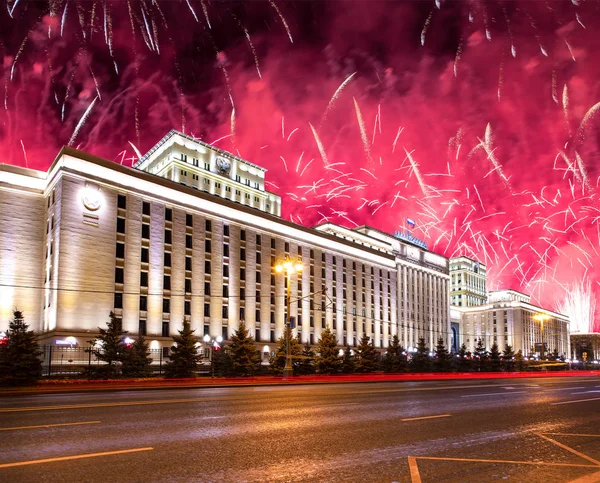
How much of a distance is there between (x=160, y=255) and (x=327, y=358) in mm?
23811

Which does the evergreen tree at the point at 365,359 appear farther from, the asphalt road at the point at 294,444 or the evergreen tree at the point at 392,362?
the asphalt road at the point at 294,444

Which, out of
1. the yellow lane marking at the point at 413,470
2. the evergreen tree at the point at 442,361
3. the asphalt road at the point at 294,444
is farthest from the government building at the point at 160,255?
the yellow lane marking at the point at 413,470

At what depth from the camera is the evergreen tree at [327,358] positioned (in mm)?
45250

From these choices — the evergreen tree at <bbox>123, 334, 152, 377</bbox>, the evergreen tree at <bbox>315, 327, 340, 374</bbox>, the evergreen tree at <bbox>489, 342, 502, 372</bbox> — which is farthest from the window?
the evergreen tree at <bbox>489, 342, 502, 372</bbox>

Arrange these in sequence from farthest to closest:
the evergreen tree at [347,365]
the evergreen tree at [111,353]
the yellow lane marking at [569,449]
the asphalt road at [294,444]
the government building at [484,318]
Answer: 1. the government building at [484,318]
2. the evergreen tree at [347,365]
3. the evergreen tree at [111,353]
4. the yellow lane marking at [569,449]
5. the asphalt road at [294,444]

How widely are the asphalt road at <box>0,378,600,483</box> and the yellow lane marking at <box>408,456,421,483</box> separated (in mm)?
12

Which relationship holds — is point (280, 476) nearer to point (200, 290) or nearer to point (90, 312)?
point (90, 312)

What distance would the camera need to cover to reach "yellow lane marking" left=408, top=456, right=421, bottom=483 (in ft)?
20.2

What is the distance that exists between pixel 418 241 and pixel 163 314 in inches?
3123

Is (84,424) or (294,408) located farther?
(294,408)

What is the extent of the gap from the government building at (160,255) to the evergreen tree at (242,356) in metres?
8.21

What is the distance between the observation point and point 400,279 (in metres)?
109

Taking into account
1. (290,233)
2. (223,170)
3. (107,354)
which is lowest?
(107,354)

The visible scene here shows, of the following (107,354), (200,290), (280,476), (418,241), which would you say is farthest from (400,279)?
(280,476)
